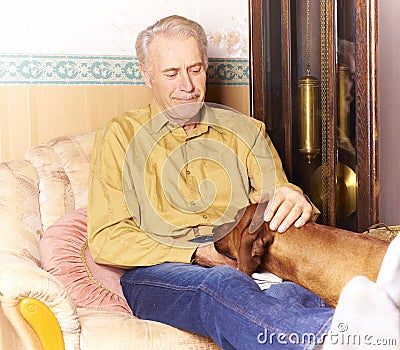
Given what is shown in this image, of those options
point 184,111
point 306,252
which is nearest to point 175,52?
point 184,111

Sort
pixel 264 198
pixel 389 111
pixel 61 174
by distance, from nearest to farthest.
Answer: pixel 264 198
pixel 389 111
pixel 61 174

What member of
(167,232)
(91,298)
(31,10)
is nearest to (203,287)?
(167,232)

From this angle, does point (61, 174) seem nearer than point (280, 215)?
No

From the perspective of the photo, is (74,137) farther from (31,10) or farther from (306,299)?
(306,299)

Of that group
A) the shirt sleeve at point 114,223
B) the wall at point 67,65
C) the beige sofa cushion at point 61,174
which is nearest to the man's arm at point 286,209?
the shirt sleeve at point 114,223

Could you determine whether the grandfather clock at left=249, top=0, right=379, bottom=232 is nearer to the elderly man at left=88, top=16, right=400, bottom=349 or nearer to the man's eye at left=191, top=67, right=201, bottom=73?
the elderly man at left=88, top=16, right=400, bottom=349

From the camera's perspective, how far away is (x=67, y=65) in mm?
2678

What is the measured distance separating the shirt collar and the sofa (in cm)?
33

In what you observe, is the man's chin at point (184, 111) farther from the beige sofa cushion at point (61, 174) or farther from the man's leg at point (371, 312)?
the man's leg at point (371, 312)

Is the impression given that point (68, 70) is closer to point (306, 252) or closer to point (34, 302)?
point (34, 302)

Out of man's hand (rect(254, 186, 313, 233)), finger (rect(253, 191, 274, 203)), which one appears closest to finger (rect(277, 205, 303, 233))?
man's hand (rect(254, 186, 313, 233))

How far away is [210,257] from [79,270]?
45 cm

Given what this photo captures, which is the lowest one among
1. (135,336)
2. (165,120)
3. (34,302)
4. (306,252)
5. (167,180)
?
(135,336)

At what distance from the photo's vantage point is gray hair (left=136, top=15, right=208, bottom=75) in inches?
86.0
